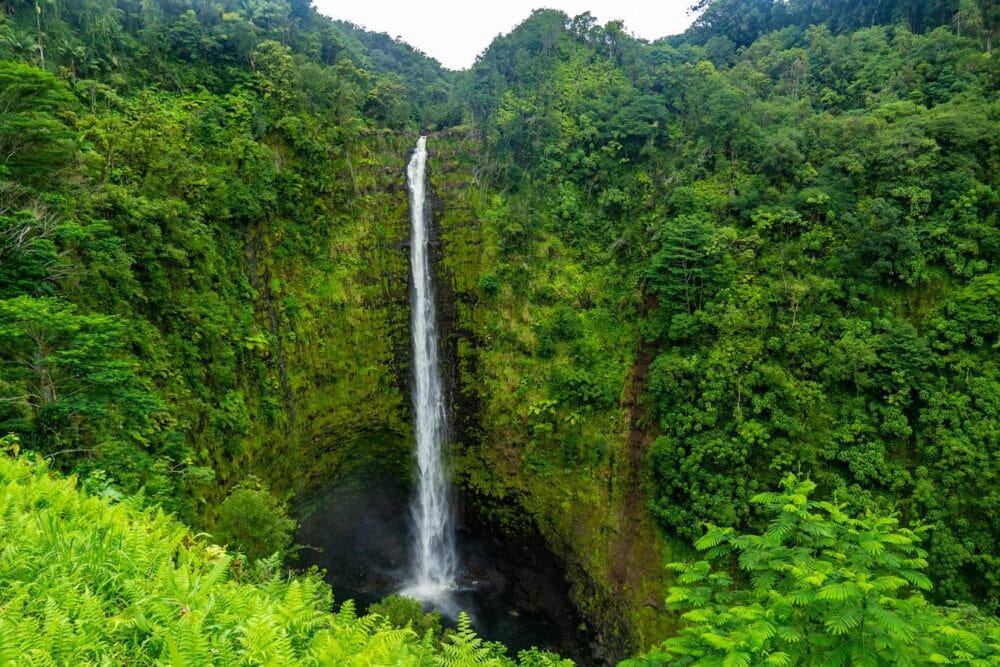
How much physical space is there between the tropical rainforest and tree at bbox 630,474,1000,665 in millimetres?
38

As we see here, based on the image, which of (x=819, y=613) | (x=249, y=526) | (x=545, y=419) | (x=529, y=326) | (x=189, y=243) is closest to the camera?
(x=819, y=613)

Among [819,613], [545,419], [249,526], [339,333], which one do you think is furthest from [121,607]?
[339,333]

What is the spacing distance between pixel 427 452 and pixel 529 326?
6.98 metres

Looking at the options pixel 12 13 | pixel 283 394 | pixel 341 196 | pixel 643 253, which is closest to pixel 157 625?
pixel 283 394

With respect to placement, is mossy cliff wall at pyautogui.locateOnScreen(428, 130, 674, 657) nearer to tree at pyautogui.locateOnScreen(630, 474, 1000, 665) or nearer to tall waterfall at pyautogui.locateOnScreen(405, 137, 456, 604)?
tall waterfall at pyautogui.locateOnScreen(405, 137, 456, 604)

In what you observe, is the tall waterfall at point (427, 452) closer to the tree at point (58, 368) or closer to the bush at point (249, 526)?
the bush at point (249, 526)

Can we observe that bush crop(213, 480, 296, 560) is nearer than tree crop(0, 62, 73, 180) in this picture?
No

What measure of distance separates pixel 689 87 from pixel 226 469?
26.0 metres

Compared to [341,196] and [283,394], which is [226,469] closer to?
[283,394]

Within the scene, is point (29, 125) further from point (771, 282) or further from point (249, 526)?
point (771, 282)

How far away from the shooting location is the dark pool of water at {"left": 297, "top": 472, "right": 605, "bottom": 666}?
54.9 ft

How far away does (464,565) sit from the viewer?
1972cm

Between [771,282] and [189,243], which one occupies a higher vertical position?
[189,243]

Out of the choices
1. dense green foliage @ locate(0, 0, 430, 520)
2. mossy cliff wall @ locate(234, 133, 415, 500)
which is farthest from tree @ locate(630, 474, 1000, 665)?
mossy cliff wall @ locate(234, 133, 415, 500)
